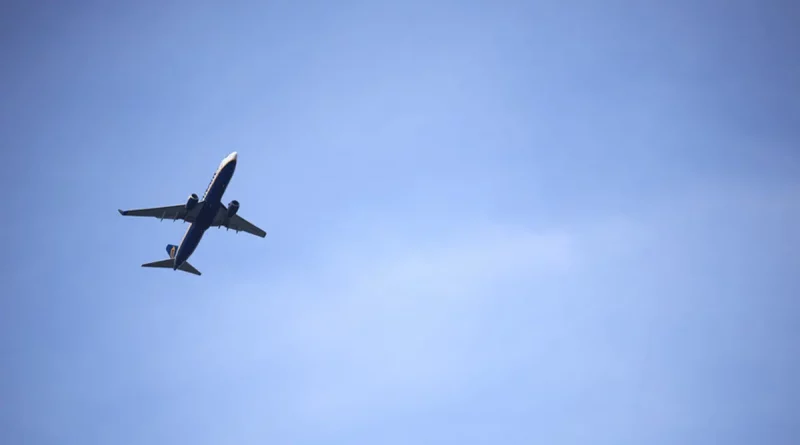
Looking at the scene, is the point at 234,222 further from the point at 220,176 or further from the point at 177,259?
the point at 220,176

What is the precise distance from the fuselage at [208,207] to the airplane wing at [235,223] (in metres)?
4.36

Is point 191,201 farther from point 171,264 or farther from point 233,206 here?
point 171,264

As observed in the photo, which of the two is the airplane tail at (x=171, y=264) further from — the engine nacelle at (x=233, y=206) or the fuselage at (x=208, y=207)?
the engine nacelle at (x=233, y=206)

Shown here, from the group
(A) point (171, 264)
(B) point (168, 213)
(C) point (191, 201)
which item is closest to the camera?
(C) point (191, 201)

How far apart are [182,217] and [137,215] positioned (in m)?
5.68

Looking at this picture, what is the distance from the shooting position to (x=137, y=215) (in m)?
85.2

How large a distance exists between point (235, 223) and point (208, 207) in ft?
36.9

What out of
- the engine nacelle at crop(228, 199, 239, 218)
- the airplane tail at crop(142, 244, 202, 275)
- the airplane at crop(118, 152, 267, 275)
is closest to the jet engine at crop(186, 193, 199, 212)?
the airplane at crop(118, 152, 267, 275)

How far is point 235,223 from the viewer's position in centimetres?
9256

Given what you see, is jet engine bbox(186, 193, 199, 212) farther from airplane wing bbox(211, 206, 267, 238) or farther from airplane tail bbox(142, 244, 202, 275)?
airplane tail bbox(142, 244, 202, 275)

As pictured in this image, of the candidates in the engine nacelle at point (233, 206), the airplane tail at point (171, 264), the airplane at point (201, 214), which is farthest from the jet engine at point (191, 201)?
the airplane tail at point (171, 264)

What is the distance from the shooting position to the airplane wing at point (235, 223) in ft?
293

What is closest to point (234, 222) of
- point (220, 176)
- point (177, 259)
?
point (177, 259)

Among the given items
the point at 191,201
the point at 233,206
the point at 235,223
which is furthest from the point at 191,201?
the point at 235,223
